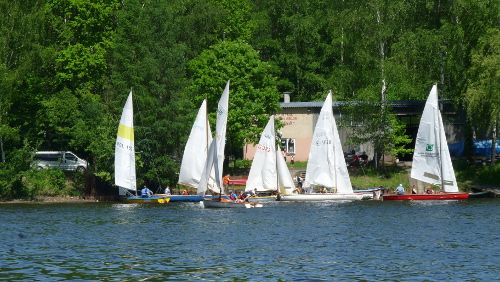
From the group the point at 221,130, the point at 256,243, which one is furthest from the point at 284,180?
the point at 256,243

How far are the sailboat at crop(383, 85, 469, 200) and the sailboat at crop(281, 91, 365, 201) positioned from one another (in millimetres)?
3681

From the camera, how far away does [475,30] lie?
92625 mm

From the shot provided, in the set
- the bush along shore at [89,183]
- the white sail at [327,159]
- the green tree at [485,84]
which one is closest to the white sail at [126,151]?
the bush along shore at [89,183]

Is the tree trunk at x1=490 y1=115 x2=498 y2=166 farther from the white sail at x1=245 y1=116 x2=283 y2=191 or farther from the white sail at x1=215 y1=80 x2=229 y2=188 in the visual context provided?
the white sail at x1=215 y1=80 x2=229 y2=188

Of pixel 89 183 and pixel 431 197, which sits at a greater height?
pixel 89 183

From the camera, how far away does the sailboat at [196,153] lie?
88.1 m

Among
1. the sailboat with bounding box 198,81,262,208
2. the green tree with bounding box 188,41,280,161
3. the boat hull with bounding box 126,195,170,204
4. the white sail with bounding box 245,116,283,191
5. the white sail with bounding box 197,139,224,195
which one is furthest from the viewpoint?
the green tree with bounding box 188,41,280,161

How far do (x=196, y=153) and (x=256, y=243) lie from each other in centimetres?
3402

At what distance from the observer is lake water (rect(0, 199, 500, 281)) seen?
4381 cm

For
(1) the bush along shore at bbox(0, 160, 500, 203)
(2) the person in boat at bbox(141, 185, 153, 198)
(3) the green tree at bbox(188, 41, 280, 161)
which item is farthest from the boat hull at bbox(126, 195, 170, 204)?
(3) the green tree at bbox(188, 41, 280, 161)

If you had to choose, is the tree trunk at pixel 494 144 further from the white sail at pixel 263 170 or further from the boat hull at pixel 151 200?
the boat hull at pixel 151 200

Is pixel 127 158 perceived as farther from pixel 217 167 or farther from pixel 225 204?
pixel 225 204

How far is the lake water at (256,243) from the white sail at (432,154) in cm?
558

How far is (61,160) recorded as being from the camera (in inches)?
3762
